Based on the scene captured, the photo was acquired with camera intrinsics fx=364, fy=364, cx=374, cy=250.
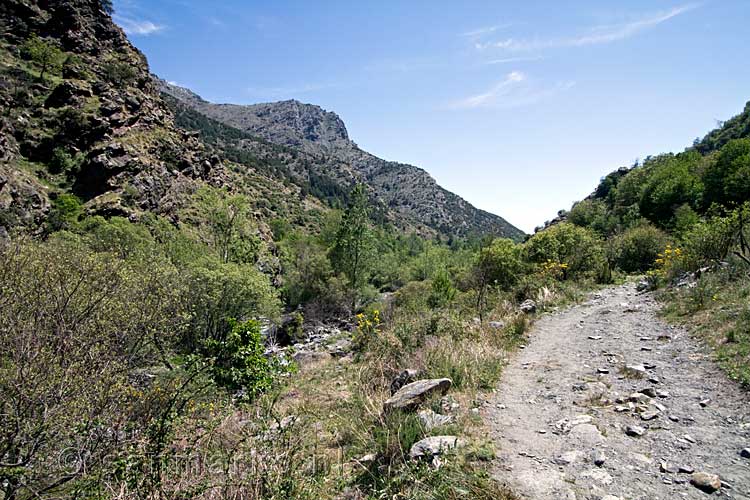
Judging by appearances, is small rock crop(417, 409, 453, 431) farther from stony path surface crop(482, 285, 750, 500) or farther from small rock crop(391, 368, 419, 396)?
small rock crop(391, 368, 419, 396)

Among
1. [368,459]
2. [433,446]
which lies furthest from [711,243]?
[368,459]

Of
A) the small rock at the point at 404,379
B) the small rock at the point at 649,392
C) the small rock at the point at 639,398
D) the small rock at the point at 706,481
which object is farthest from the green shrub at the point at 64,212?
the small rock at the point at 706,481

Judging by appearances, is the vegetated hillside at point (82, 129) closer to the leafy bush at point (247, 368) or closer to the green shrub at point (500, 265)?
the leafy bush at point (247, 368)

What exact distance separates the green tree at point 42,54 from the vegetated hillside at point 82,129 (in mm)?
135

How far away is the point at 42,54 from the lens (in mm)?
48688

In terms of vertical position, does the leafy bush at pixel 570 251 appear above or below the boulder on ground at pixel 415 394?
above

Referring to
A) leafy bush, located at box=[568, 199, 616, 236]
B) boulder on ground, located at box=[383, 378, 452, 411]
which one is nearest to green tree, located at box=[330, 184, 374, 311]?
leafy bush, located at box=[568, 199, 616, 236]

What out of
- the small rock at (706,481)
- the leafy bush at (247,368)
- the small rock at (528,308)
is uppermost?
the small rock at (528,308)

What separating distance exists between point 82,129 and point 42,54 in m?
18.9

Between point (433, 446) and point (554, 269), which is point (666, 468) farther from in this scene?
point (554, 269)

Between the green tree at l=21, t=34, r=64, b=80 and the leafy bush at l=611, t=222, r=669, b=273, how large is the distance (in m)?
68.2

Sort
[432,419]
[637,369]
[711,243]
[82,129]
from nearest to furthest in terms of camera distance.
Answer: [432,419]
[637,369]
[711,243]
[82,129]

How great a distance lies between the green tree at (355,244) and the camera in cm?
3859

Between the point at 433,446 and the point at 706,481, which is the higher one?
the point at 706,481
